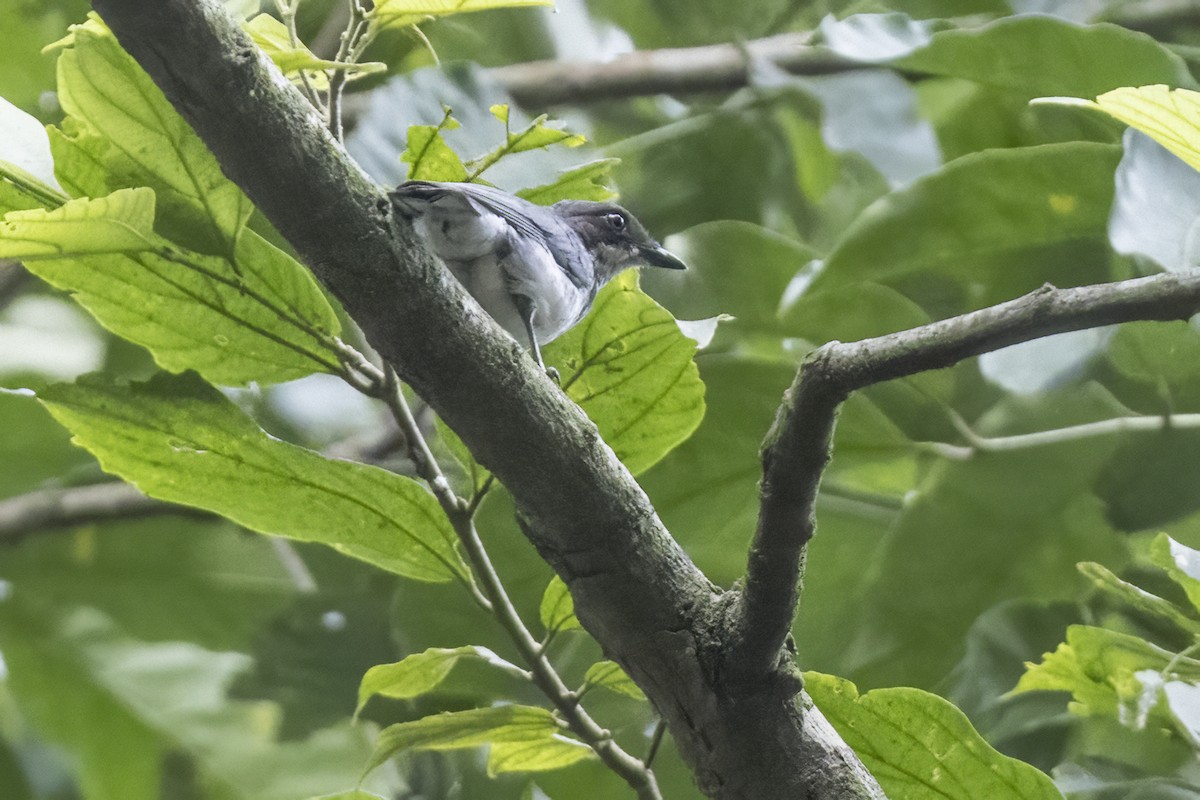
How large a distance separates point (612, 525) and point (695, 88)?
757 mm

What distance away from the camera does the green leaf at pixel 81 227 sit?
469mm

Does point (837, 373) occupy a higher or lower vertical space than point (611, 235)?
lower

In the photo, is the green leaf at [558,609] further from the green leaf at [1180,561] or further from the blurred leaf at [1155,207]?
the blurred leaf at [1155,207]

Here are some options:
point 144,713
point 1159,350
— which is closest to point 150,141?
point 1159,350

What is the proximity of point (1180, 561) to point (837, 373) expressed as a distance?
0.79ft

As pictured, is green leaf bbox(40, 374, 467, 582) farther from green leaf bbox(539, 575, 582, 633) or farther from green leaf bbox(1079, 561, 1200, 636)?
green leaf bbox(1079, 561, 1200, 636)

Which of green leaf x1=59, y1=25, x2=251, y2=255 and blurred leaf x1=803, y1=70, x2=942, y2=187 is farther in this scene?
blurred leaf x1=803, y1=70, x2=942, y2=187

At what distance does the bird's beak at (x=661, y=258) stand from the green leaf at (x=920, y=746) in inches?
16.6

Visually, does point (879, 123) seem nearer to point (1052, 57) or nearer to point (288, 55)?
point (1052, 57)

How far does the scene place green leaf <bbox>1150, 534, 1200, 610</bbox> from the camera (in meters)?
0.55

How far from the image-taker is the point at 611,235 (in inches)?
36.7

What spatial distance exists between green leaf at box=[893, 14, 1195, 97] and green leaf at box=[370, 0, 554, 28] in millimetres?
427

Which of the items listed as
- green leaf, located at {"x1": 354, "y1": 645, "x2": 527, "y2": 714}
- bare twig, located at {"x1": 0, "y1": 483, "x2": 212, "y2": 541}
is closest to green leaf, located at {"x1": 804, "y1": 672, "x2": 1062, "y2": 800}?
green leaf, located at {"x1": 354, "y1": 645, "x2": 527, "y2": 714}

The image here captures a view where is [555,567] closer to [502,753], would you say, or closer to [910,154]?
[502,753]
